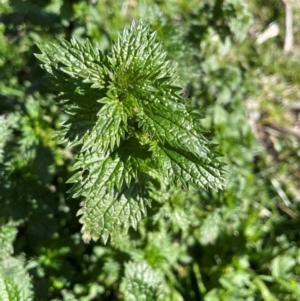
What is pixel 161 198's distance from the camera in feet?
7.76

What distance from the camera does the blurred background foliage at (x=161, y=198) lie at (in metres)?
2.48

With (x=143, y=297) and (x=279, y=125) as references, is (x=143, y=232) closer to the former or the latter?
(x=143, y=297)

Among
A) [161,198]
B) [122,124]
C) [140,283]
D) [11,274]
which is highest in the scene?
[122,124]

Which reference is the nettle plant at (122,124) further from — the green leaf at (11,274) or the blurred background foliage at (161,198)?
the green leaf at (11,274)

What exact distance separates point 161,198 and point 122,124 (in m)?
0.62

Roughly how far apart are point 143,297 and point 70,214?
0.71m

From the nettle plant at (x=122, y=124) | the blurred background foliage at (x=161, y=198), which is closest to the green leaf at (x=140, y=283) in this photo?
the blurred background foliage at (x=161, y=198)

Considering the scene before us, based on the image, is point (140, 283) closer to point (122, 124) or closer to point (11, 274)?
point (11, 274)

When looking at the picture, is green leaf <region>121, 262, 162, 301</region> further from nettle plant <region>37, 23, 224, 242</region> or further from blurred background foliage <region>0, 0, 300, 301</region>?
nettle plant <region>37, 23, 224, 242</region>

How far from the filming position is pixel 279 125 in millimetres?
3977

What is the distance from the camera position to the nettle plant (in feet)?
6.08

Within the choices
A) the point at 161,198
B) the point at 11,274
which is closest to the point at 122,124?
the point at 161,198

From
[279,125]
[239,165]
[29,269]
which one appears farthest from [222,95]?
[29,269]

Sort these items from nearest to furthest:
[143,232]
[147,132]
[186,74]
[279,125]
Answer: [147,132] < [143,232] < [186,74] < [279,125]
